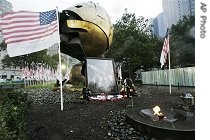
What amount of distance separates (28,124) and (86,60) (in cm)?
645

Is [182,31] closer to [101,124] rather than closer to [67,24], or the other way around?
[67,24]

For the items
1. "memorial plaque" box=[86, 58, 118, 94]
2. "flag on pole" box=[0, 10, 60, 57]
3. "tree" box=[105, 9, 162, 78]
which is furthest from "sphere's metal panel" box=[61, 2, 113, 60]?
"tree" box=[105, 9, 162, 78]

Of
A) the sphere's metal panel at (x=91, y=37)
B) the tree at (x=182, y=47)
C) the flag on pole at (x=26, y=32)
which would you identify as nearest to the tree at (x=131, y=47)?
the tree at (x=182, y=47)

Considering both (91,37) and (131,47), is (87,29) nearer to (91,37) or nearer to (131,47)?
(91,37)

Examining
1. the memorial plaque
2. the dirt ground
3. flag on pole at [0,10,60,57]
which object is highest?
flag on pole at [0,10,60,57]

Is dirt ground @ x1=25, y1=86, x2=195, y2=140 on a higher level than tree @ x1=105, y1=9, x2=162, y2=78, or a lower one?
lower

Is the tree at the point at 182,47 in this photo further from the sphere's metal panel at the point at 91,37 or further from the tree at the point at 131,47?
the sphere's metal panel at the point at 91,37

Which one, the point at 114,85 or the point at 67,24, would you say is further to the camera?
the point at 67,24

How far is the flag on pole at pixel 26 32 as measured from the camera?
10.3m

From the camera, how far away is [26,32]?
1049 cm

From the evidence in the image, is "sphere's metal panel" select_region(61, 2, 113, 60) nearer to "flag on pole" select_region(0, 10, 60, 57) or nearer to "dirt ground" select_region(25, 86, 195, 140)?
"flag on pole" select_region(0, 10, 60, 57)

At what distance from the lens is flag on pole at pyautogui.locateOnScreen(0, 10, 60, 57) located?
10320 millimetres
